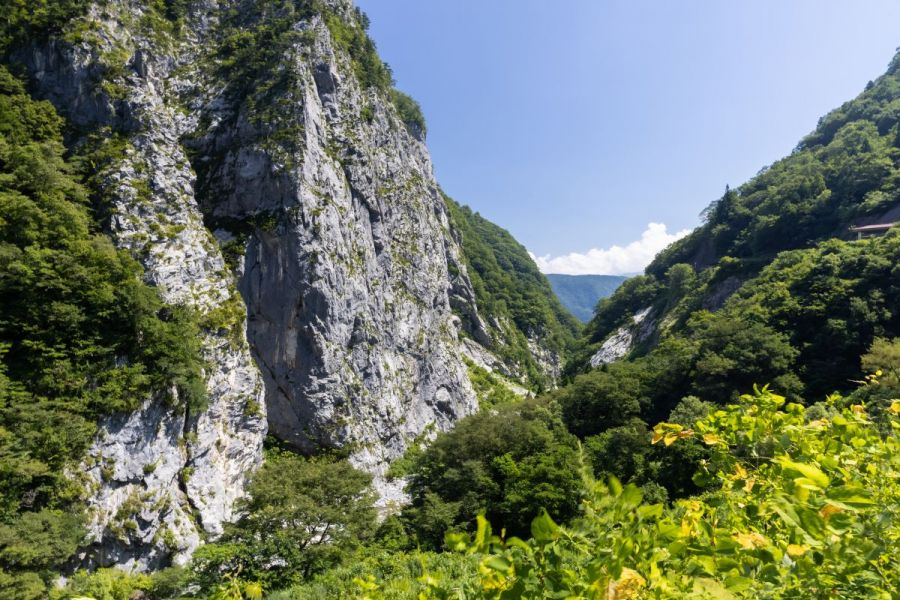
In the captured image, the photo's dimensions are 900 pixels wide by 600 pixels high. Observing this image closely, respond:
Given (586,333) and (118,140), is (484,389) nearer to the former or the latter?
(586,333)

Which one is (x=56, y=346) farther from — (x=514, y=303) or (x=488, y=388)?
(x=514, y=303)

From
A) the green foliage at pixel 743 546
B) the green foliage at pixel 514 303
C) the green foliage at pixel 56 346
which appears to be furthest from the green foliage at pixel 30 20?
the green foliage at pixel 514 303

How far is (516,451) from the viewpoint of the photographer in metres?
21.6

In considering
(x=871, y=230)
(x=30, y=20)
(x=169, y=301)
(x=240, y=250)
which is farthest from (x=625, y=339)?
(x=30, y=20)

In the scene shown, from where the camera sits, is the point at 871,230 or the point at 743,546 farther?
the point at 871,230

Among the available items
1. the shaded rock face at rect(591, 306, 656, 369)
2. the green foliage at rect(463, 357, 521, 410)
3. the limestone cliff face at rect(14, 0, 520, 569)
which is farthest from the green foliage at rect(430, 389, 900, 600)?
the shaded rock face at rect(591, 306, 656, 369)

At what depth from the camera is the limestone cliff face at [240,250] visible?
17219 mm

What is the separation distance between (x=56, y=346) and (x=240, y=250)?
13048mm

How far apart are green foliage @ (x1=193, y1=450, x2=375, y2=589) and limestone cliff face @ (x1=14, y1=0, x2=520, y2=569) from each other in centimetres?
365

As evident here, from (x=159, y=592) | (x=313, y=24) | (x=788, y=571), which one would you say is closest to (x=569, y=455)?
(x=159, y=592)

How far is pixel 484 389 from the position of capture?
5022 centimetres

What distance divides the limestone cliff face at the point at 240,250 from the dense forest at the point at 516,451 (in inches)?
40.9

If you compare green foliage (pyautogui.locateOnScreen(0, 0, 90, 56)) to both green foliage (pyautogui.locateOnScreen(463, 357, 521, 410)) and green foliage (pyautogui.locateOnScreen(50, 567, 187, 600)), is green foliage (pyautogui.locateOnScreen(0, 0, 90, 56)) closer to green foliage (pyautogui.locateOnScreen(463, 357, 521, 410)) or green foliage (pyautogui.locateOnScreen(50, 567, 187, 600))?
green foliage (pyautogui.locateOnScreen(50, 567, 187, 600))

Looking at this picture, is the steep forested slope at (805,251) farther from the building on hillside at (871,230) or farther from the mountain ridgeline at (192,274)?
the mountain ridgeline at (192,274)
